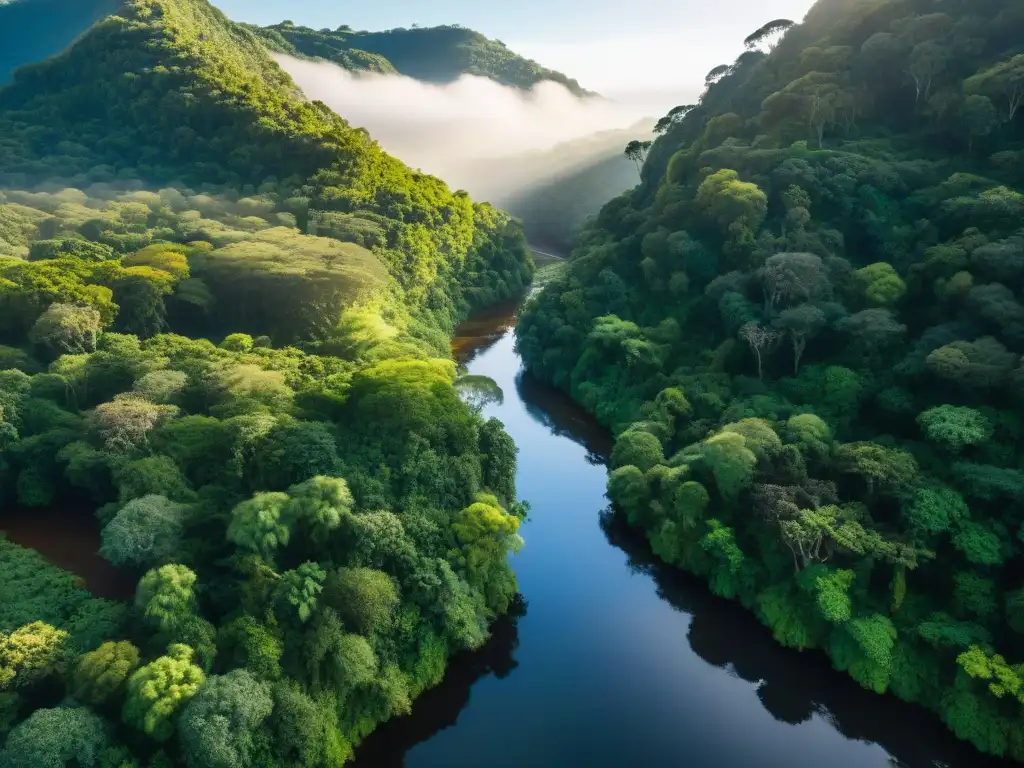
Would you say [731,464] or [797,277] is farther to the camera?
[797,277]

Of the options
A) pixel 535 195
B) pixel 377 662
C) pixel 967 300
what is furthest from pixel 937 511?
pixel 535 195

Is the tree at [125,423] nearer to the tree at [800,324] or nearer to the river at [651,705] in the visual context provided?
the river at [651,705]

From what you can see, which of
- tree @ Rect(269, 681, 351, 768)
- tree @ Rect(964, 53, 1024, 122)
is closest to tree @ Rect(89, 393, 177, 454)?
tree @ Rect(269, 681, 351, 768)

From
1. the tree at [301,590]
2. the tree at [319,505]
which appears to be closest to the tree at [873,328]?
the tree at [319,505]

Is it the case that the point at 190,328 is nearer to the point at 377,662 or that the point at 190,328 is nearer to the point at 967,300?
the point at 377,662

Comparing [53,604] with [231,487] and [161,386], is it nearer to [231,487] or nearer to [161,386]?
[231,487]

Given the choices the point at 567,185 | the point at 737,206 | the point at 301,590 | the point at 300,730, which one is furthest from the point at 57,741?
the point at 567,185
